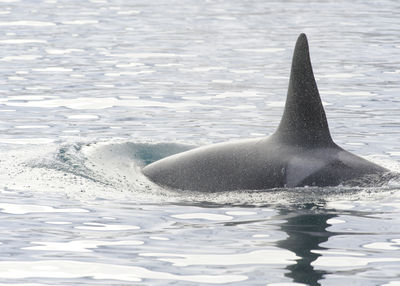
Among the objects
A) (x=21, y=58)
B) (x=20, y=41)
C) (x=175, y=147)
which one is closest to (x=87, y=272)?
(x=175, y=147)

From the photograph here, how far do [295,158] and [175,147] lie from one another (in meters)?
3.58

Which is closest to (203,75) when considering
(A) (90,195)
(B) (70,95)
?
(B) (70,95)

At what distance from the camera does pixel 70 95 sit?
68.3ft

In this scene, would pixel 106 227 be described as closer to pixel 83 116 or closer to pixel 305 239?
pixel 305 239

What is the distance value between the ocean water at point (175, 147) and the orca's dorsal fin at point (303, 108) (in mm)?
626

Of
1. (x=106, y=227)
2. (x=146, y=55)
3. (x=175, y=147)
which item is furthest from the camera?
(x=146, y=55)

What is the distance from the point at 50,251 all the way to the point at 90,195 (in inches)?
96.6

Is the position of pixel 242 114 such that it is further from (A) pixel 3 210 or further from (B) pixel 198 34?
(B) pixel 198 34

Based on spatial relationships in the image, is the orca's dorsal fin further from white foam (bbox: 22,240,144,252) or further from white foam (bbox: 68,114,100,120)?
white foam (bbox: 68,114,100,120)

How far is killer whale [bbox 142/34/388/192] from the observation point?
37.3 feet

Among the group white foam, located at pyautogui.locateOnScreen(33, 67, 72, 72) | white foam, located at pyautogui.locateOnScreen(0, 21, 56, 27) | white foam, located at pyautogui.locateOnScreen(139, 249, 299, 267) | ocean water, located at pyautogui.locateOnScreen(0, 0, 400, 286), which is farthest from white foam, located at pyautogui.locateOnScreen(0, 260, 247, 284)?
white foam, located at pyautogui.locateOnScreen(0, 21, 56, 27)

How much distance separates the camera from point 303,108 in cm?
1141

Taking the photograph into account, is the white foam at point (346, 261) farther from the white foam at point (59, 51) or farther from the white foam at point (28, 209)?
the white foam at point (59, 51)

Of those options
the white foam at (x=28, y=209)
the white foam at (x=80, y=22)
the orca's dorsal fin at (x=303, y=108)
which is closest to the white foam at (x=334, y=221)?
the orca's dorsal fin at (x=303, y=108)
